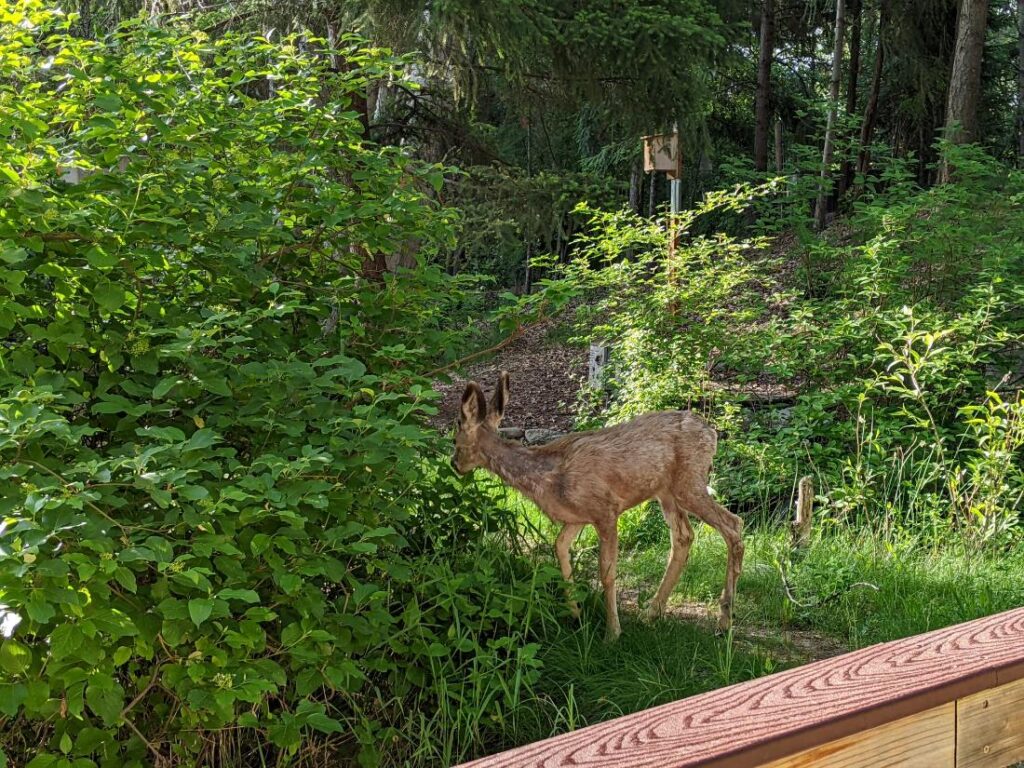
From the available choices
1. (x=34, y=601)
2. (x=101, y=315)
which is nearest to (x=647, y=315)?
(x=101, y=315)

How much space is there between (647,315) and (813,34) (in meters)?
16.1

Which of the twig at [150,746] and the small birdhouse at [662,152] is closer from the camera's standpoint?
the twig at [150,746]

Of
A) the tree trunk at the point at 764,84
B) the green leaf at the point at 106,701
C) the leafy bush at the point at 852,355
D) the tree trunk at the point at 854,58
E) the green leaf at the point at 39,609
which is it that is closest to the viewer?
the green leaf at the point at 39,609

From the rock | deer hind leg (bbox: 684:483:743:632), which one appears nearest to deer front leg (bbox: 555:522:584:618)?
deer hind leg (bbox: 684:483:743:632)

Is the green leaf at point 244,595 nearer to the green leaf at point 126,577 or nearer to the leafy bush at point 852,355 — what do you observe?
the green leaf at point 126,577

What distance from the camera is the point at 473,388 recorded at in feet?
17.6

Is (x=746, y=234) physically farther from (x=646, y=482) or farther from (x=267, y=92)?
(x=646, y=482)

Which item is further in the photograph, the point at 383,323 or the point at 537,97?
the point at 537,97

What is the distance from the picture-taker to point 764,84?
65.4 feet

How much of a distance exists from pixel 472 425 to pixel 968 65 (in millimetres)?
12458

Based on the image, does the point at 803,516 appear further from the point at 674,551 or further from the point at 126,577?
the point at 126,577

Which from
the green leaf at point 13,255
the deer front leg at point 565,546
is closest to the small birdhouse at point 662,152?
the deer front leg at point 565,546

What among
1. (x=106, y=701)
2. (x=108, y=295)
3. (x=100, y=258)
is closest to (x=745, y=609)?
(x=106, y=701)

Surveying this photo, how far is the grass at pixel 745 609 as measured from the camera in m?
4.64
